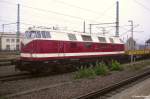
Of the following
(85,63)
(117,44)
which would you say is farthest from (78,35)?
(117,44)

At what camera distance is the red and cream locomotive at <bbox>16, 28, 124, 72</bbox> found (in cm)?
1945

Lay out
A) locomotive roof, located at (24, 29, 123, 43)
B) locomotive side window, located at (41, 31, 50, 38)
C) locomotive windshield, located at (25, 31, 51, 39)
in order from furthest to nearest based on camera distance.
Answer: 1. locomotive roof, located at (24, 29, 123, 43)
2. locomotive side window, located at (41, 31, 50, 38)
3. locomotive windshield, located at (25, 31, 51, 39)

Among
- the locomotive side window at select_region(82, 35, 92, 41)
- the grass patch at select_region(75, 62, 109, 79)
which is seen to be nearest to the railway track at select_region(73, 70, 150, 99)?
the grass patch at select_region(75, 62, 109, 79)

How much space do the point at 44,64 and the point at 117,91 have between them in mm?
7281

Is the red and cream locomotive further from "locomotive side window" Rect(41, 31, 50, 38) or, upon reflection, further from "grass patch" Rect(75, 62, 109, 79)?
"grass patch" Rect(75, 62, 109, 79)

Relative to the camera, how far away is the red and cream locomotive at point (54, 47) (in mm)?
19453

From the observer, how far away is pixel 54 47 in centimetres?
2064

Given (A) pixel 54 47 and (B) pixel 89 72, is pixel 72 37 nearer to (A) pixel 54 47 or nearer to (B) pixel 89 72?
(A) pixel 54 47

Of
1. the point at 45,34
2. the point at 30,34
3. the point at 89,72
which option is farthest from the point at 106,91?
the point at 30,34

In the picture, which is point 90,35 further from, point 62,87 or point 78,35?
point 62,87

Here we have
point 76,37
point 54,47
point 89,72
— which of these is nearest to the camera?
point 89,72

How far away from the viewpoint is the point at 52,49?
67.3ft

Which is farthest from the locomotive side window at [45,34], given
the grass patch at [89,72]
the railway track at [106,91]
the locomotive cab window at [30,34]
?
the railway track at [106,91]

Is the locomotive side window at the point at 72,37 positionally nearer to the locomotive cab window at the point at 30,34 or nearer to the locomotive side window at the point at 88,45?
the locomotive side window at the point at 88,45
